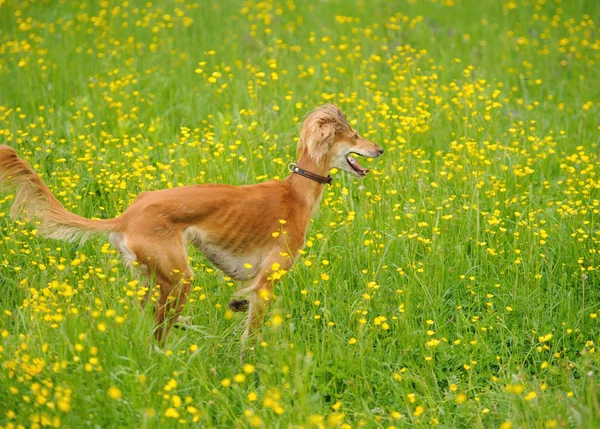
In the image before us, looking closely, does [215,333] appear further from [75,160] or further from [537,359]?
[75,160]

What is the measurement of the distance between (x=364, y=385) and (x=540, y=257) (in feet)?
5.96

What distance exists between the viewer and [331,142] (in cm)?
516

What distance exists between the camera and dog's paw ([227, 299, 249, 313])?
4.92 m

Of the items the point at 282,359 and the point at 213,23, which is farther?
the point at 213,23

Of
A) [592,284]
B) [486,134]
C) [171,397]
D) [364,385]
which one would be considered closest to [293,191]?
[364,385]

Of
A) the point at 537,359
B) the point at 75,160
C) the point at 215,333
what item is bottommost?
the point at 537,359

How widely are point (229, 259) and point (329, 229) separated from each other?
986mm

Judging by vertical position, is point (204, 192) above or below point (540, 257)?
above

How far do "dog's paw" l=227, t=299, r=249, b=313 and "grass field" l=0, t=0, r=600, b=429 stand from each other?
7 centimetres

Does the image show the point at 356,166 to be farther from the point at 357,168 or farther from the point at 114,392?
the point at 114,392

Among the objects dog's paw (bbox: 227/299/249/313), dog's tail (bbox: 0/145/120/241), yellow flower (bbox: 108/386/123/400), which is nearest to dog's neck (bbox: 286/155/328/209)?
dog's paw (bbox: 227/299/249/313)

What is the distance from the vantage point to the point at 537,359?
4707 millimetres

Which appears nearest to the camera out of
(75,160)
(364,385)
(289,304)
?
(364,385)

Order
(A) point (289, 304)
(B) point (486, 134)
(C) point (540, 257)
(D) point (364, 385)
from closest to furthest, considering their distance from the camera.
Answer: (D) point (364, 385), (A) point (289, 304), (C) point (540, 257), (B) point (486, 134)
